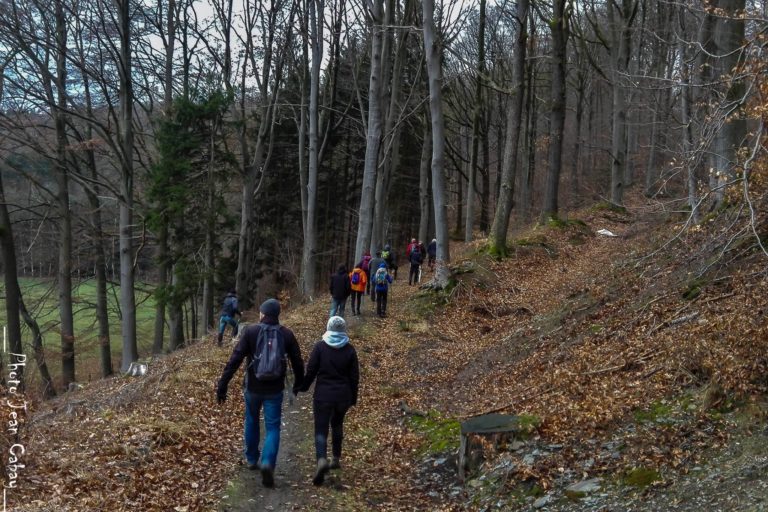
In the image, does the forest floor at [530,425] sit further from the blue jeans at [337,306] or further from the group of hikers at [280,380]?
the blue jeans at [337,306]

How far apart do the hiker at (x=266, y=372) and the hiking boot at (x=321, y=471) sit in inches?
17.8

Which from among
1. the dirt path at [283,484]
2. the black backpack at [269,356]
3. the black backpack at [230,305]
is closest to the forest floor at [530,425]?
the dirt path at [283,484]

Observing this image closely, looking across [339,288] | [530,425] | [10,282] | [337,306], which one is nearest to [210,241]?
[10,282]

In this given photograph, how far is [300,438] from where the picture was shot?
8352 millimetres

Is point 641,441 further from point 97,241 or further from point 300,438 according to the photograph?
point 97,241

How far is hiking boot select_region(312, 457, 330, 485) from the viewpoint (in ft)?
21.7

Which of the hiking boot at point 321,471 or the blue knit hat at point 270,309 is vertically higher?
the blue knit hat at point 270,309

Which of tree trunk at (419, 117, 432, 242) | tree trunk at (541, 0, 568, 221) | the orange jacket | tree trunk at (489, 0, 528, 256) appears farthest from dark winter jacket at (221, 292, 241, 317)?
tree trunk at (419, 117, 432, 242)

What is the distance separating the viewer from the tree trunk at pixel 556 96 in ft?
71.1

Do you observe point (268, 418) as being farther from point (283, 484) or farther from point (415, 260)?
point (415, 260)

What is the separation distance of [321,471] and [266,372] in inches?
50.0

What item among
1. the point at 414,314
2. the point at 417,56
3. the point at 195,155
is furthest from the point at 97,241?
the point at 417,56

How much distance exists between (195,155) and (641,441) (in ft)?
70.5

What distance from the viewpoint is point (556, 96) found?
2289 cm
